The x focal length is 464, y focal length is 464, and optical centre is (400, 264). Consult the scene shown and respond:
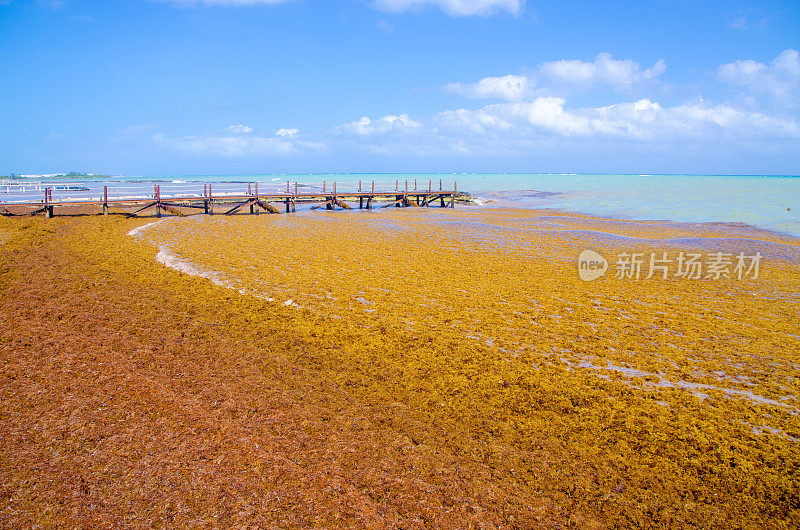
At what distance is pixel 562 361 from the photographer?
669 cm

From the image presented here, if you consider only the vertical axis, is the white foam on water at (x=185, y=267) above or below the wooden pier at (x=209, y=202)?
below

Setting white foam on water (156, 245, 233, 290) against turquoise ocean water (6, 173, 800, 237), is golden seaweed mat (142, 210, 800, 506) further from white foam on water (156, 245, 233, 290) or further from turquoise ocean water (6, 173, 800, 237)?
turquoise ocean water (6, 173, 800, 237)

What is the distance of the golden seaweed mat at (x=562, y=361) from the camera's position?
4152mm

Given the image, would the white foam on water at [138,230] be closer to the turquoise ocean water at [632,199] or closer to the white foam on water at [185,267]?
the white foam on water at [185,267]

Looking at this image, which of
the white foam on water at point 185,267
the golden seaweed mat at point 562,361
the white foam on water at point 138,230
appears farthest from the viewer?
the white foam on water at point 138,230

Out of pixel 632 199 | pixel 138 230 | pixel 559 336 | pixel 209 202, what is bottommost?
pixel 559 336

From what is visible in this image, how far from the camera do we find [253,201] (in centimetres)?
3381

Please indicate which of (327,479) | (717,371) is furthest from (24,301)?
(717,371)

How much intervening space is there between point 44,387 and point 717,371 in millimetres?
8587

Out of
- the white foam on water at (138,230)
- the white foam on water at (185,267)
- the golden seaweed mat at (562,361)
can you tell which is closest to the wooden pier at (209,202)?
the white foam on water at (138,230)

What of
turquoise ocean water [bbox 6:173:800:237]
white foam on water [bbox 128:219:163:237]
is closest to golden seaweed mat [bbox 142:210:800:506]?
white foam on water [bbox 128:219:163:237]

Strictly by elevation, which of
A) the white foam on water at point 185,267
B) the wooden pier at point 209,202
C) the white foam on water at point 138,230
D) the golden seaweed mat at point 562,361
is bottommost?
the golden seaweed mat at point 562,361

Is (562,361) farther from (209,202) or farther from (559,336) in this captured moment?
(209,202)

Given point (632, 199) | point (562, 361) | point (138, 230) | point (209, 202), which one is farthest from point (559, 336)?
point (632, 199)
